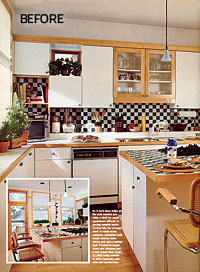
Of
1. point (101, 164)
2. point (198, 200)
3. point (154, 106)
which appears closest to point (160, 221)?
point (198, 200)

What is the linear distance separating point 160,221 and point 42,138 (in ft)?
7.21

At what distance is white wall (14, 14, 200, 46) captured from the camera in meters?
4.02

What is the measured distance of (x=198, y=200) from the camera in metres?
1.35

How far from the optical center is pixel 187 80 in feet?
13.9

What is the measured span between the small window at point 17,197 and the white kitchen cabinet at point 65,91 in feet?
7.85

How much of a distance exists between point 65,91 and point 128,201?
2.00m

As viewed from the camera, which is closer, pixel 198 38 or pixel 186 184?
pixel 186 184

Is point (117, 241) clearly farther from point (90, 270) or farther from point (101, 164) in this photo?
point (101, 164)

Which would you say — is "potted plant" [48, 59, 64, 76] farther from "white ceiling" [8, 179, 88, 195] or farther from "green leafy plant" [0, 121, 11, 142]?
"white ceiling" [8, 179, 88, 195]

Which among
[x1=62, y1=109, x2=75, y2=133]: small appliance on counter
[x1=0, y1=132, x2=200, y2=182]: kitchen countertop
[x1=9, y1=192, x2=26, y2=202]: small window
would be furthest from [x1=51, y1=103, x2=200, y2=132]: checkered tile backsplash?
[x1=9, y1=192, x2=26, y2=202]: small window

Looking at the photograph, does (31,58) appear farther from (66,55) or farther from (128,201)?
(128,201)

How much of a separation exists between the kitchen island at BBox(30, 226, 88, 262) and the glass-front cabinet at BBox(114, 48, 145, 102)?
2.75m

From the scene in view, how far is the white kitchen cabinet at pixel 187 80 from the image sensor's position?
4180 mm

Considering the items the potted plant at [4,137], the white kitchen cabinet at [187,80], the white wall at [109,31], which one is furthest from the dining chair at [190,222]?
the white wall at [109,31]
